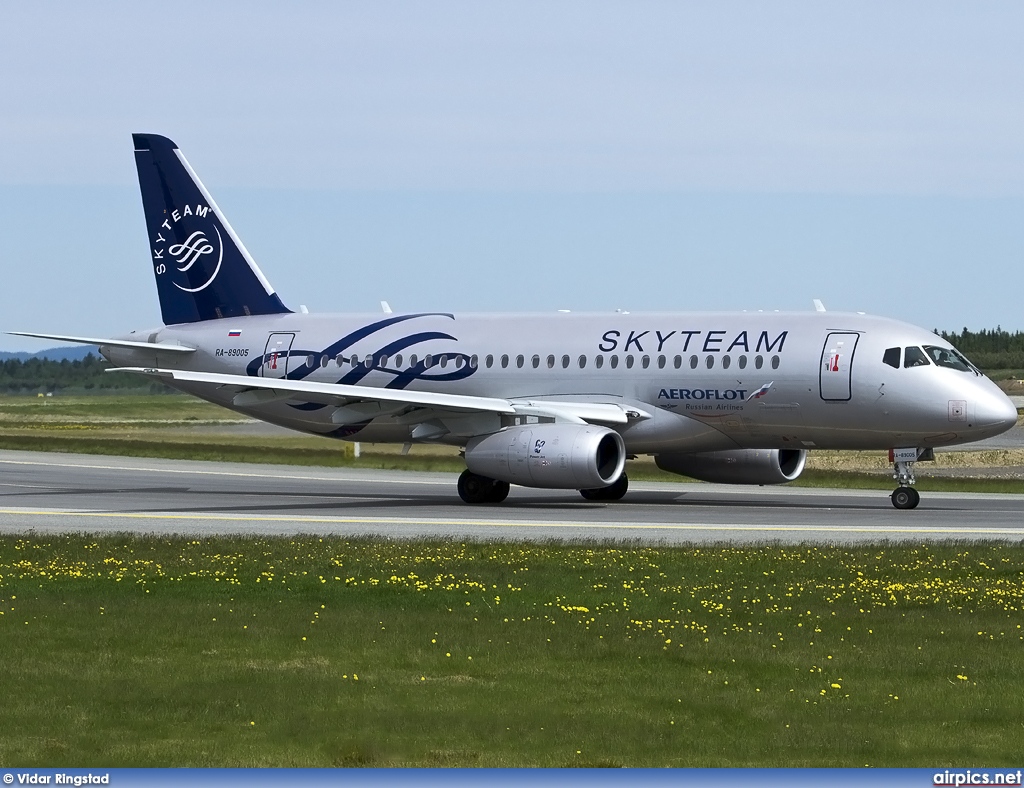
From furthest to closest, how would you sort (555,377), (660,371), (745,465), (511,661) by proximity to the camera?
(745,465) < (555,377) < (660,371) < (511,661)

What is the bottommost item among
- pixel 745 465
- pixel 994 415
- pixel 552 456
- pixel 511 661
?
pixel 511 661

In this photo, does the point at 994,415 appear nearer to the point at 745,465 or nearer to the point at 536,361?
the point at 745,465

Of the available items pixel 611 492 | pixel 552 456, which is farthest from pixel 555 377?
pixel 552 456

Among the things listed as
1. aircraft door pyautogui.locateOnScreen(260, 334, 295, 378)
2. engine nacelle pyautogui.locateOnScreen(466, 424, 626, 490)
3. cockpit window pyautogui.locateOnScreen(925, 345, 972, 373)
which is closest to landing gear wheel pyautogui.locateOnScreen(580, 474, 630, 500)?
engine nacelle pyautogui.locateOnScreen(466, 424, 626, 490)

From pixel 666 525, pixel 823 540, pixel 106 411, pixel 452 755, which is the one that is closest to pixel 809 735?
pixel 452 755

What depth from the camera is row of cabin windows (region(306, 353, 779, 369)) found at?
34250 millimetres

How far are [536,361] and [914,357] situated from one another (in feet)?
29.2

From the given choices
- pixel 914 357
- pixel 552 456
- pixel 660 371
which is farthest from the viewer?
pixel 660 371

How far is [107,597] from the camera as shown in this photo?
1808 centimetres

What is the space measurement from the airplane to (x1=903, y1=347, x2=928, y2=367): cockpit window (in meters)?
0.05

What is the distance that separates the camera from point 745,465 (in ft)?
122

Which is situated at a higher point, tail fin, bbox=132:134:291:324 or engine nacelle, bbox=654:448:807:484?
tail fin, bbox=132:134:291:324

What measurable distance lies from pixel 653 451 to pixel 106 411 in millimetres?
69354

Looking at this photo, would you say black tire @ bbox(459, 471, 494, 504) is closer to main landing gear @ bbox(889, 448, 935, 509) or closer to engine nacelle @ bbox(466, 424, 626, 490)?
engine nacelle @ bbox(466, 424, 626, 490)
